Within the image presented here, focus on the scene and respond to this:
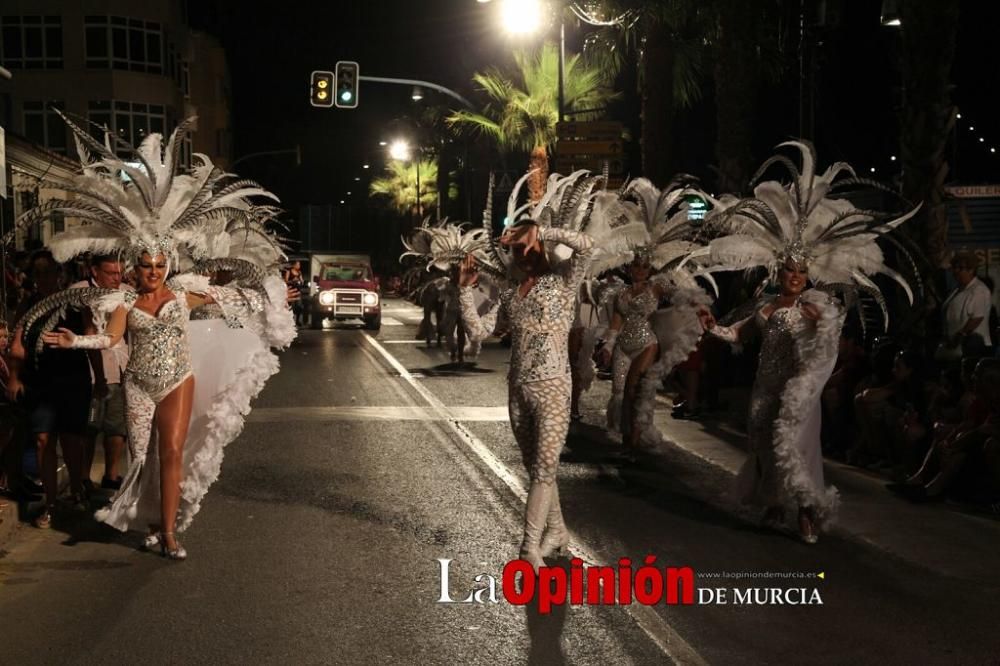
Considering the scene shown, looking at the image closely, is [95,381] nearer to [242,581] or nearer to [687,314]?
[242,581]

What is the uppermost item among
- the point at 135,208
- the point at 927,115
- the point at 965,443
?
the point at 927,115

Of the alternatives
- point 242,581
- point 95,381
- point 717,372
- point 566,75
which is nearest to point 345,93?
point 566,75

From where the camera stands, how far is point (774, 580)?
22.4 ft

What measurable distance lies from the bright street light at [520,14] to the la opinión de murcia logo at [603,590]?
18254 millimetres

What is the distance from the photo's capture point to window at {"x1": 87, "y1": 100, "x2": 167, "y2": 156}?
4925cm

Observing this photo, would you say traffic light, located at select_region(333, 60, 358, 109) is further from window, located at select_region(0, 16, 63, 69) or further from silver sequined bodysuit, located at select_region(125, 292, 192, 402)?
window, located at select_region(0, 16, 63, 69)

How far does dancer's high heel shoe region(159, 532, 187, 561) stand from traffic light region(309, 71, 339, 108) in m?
22.8

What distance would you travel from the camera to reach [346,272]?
35031mm

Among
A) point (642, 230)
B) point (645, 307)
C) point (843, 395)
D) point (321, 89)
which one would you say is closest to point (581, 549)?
point (645, 307)

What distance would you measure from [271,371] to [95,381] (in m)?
1.53

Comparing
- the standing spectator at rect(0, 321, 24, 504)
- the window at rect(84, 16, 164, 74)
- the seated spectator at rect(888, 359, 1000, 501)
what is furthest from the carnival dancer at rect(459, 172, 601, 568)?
the window at rect(84, 16, 164, 74)

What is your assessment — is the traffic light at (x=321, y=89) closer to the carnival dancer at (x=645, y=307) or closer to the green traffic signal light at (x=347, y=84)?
the green traffic signal light at (x=347, y=84)

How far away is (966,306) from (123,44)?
150 ft

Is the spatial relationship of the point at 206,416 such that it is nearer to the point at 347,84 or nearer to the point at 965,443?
the point at 965,443
